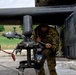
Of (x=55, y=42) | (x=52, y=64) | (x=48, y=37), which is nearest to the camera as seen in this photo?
(x=55, y=42)

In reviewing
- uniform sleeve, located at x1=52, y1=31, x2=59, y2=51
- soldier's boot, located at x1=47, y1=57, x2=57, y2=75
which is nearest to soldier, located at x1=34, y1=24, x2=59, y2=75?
uniform sleeve, located at x1=52, y1=31, x2=59, y2=51

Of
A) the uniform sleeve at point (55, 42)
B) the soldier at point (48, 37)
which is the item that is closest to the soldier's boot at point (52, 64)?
the soldier at point (48, 37)

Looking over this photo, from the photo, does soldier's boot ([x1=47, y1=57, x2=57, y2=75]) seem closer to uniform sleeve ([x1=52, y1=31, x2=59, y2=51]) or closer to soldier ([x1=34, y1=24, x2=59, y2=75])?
soldier ([x1=34, y1=24, x2=59, y2=75])

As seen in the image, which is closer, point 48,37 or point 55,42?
point 55,42

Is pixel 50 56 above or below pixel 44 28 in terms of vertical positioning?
below

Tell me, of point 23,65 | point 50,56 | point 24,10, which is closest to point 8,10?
point 24,10

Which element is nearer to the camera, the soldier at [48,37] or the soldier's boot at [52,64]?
the soldier at [48,37]

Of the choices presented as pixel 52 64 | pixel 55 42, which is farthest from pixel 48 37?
pixel 52 64

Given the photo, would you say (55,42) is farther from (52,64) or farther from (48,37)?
(52,64)

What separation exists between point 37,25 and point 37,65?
1061mm

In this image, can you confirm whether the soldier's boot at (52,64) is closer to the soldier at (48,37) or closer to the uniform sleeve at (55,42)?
the soldier at (48,37)

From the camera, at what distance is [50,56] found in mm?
7227

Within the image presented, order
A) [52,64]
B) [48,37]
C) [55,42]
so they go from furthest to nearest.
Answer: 1. [52,64]
2. [48,37]
3. [55,42]

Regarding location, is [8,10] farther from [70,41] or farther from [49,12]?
[70,41]
